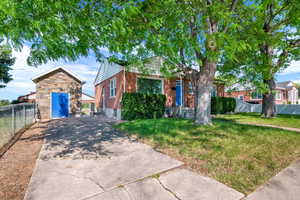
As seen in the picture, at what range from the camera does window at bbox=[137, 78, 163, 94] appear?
1084 cm

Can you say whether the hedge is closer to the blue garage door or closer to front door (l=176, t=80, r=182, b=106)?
front door (l=176, t=80, r=182, b=106)

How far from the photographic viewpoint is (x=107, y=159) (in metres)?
3.41

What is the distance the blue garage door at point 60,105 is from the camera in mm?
11156

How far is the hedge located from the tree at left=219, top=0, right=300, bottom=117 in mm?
3630

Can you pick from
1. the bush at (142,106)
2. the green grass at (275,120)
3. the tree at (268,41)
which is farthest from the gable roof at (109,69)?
the green grass at (275,120)

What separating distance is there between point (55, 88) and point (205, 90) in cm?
1118

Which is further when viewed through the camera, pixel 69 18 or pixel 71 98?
pixel 71 98

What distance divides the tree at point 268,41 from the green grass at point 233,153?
11.6 ft

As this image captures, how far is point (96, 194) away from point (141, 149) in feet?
6.57

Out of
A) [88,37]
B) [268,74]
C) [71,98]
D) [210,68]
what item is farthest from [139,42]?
[71,98]

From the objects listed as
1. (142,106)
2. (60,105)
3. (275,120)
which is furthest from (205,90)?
(60,105)

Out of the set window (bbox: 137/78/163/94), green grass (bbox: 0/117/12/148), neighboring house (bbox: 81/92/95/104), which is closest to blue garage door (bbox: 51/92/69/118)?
window (bbox: 137/78/163/94)

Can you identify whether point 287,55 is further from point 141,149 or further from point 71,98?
point 71,98

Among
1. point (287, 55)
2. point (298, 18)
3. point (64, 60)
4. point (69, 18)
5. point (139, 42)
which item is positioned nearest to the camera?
point (69, 18)
